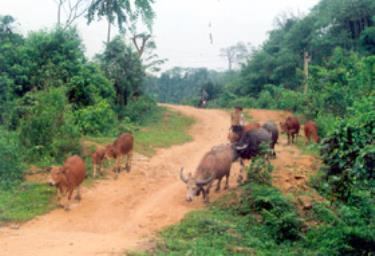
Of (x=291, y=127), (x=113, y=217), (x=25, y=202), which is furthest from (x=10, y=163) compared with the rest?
(x=291, y=127)

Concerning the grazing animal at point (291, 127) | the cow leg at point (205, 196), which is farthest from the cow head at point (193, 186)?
the grazing animal at point (291, 127)

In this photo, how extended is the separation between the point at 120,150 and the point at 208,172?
3.50m

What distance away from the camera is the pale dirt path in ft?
30.8

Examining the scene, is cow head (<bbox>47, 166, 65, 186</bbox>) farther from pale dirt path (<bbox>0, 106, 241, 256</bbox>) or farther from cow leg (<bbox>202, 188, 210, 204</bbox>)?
cow leg (<bbox>202, 188, 210, 204</bbox>)

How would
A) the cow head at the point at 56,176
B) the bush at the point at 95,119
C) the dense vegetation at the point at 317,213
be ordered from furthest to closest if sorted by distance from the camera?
1. the bush at the point at 95,119
2. the cow head at the point at 56,176
3. the dense vegetation at the point at 317,213

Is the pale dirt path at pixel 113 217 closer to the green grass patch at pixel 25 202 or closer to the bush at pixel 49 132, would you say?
the green grass patch at pixel 25 202

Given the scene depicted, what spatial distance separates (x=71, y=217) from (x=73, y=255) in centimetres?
280

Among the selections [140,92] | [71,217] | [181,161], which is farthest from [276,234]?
[140,92]

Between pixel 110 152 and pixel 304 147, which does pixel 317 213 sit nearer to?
pixel 110 152

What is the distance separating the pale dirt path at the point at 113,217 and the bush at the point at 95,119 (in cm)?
384

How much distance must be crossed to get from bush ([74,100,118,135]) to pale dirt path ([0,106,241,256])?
384cm

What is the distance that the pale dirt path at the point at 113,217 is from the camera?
938 centimetres

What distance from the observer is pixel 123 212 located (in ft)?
39.8

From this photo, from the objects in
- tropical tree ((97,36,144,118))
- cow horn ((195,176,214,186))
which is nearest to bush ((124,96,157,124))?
tropical tree ((97,36,144,118))
